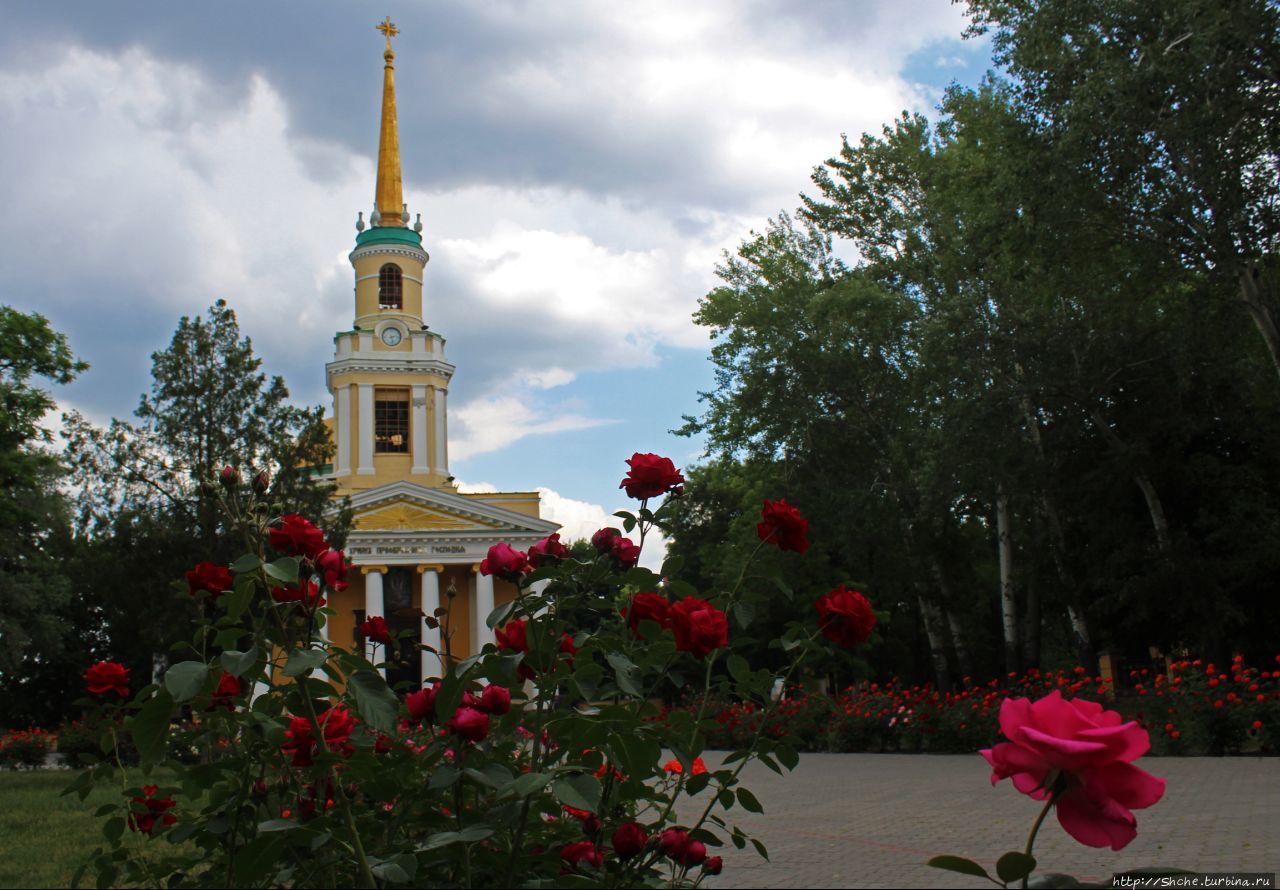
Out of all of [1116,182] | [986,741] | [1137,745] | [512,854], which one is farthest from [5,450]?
[1137,745]

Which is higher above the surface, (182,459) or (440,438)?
(440,438)

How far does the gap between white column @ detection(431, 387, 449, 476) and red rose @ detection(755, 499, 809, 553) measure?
4742 centimetres

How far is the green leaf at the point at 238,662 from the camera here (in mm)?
2391

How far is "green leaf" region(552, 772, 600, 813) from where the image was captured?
2.38 meters

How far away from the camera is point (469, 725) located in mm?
2646

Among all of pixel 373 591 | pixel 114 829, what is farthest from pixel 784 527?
pixel 373 591

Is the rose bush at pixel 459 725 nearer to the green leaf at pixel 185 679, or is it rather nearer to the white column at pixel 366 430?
the green leaf at pixel 185 679

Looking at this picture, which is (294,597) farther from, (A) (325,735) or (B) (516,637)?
(B) (516,637)

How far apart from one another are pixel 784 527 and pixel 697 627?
529mm

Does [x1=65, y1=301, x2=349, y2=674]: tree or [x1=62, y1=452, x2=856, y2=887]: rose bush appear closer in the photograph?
[x1=62, y1=452, x2=856, y2=887]: rose bush

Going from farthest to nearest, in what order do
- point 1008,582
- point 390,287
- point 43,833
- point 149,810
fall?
point 390,287
point 1008,582
point 43,833
point 149,810

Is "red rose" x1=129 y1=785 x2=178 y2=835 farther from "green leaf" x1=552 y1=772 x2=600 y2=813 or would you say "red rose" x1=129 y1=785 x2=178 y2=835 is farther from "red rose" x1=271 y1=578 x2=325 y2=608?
"green leaf" x1=552 y1=772 x2=600 y2=813

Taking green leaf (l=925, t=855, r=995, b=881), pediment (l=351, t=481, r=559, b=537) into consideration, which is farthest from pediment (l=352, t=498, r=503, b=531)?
green leaf (l=925, t=855, r=995, b=881)

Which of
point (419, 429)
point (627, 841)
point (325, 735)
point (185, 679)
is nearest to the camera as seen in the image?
point (185, 679)
